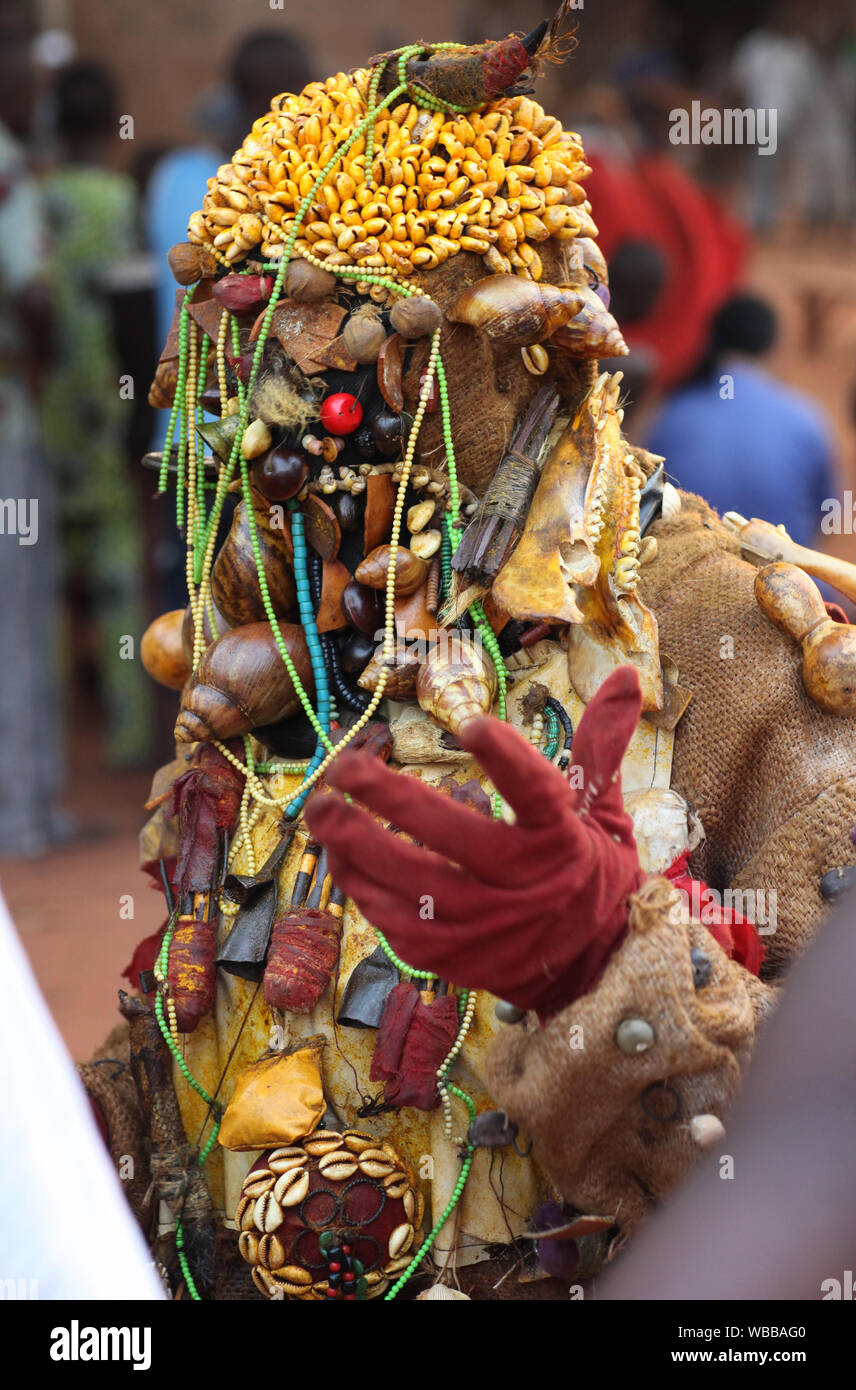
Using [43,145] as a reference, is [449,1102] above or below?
below

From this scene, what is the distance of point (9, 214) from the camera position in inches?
137

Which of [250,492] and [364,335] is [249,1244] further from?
[364,335]

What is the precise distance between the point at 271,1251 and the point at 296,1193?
0.05 m

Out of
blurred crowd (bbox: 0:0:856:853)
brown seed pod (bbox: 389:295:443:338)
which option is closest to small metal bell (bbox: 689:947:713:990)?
brown seed pod (bbox: 389:295:443:338)

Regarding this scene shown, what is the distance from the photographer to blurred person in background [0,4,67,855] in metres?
3.54

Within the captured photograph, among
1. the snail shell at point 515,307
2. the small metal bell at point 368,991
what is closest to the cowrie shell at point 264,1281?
the small metal bell at point 368,991

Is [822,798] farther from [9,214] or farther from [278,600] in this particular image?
[9,214]

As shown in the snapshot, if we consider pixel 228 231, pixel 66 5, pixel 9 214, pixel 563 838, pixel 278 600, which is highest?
pixel 66 5

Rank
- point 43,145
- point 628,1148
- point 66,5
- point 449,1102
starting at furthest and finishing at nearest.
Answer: point 66,5 < point 43,145 < point 449,1102 < point 628,1148

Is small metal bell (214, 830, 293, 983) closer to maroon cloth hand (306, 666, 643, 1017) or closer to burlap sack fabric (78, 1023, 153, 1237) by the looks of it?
burlap sack fabric (78, 1023, 153, 1237)

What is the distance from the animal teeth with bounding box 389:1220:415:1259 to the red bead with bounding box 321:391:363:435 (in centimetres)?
69

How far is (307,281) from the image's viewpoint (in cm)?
126
